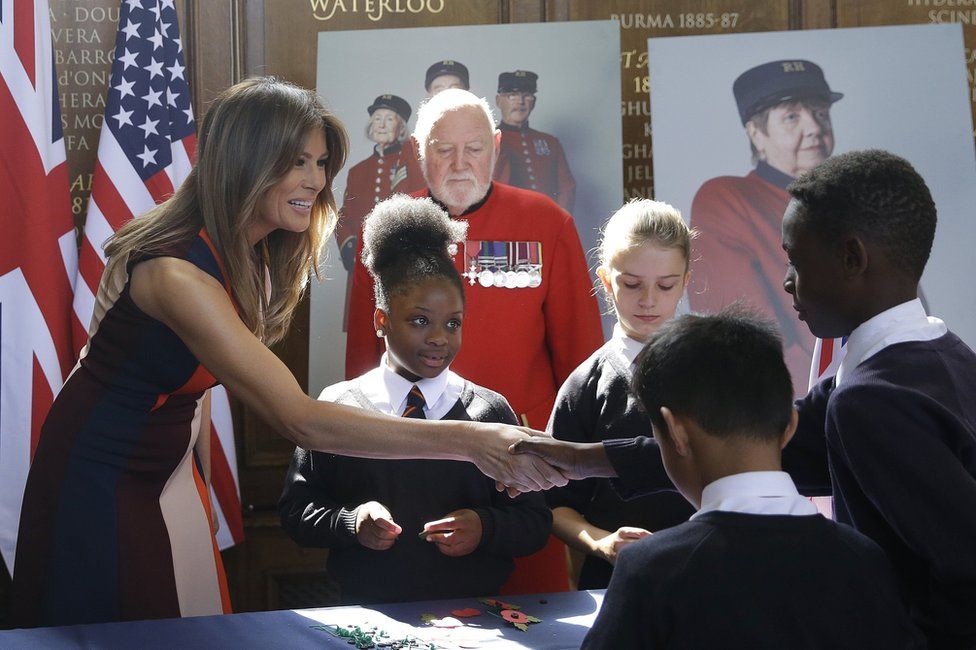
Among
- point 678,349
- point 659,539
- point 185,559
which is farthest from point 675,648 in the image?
point 185,559

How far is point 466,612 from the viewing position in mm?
1905

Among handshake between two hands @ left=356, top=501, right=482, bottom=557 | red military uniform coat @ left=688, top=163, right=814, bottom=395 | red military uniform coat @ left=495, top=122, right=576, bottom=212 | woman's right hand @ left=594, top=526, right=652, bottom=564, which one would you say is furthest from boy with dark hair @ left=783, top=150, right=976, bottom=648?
red military uniform coat @ left=495, top=122, right=576, bottom=212

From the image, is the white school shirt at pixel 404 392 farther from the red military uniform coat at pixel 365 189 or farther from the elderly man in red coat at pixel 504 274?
the red military uniform coat at pixel 365 189

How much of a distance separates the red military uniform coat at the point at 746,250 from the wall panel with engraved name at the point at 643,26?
1.75 feet

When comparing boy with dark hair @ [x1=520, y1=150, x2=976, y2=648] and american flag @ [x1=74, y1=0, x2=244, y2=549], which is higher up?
american flag @ [x1=74, y1=0, x2=244, y2=549]

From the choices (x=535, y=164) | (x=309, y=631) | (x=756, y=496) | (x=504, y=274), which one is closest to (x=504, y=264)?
(x=504, y=274)

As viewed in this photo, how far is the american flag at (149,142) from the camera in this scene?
3.94m

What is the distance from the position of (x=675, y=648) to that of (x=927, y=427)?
0.49 meters

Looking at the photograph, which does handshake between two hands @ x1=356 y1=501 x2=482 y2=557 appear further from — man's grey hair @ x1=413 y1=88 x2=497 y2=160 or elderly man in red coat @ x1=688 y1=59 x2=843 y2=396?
elderly man in red coat @ x1=688 y1=59 x2=843 y2=396

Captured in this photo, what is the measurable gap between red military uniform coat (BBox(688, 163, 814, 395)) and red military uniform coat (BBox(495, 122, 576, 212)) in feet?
1.68

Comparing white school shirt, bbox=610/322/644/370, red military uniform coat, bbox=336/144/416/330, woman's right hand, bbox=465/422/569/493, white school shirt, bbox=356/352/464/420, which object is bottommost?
→ woman's right hand, bbox=465/422/569/493

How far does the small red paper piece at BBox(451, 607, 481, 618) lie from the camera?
1.89 meters

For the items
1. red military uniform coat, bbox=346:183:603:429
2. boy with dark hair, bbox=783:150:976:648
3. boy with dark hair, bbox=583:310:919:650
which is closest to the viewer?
boy with dark hair, bbox=583:310:919:650

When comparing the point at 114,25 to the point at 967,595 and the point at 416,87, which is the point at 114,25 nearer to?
the point at 416,87
